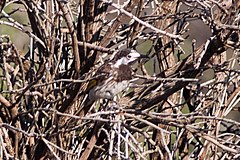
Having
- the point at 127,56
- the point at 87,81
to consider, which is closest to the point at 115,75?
the point at 127,56

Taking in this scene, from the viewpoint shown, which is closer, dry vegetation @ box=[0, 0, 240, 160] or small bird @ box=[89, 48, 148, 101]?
dry vegetation @ box=[0, 0, 240, 160]

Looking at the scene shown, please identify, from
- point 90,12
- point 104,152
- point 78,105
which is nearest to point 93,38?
point 90,12

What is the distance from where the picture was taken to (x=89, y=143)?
2697mm

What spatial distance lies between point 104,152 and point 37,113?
0.32 meters

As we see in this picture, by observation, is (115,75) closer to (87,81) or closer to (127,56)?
(127,56)

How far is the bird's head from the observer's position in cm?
267

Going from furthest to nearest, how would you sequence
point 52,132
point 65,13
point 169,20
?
1. point 169,20
2. point 52,132
3. point 65,13

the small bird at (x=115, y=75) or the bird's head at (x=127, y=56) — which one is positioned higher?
the bird's head at (x=127, y=56)

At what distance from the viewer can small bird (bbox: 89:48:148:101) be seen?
2686 mm

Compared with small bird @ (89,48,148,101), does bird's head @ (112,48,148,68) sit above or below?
above

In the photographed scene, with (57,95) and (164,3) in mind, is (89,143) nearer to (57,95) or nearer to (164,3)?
(57,95)

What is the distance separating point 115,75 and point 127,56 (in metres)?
0.19

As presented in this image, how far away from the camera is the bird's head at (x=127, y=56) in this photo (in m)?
2.67

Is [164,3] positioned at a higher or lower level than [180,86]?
higher
